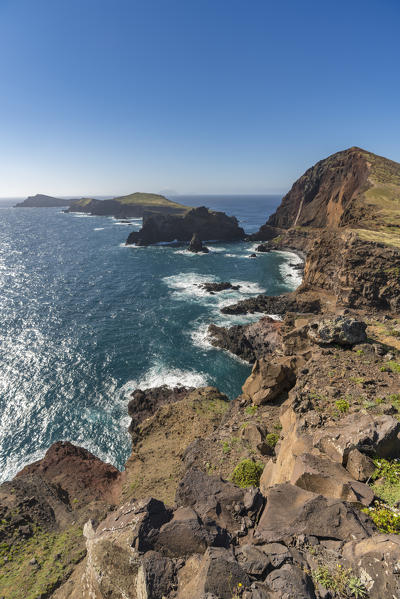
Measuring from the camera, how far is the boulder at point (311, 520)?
7.45 m

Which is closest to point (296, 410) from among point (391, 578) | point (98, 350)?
point (391, 578)

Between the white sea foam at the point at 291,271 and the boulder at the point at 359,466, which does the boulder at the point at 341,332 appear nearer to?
the boulder at the point at 359,466

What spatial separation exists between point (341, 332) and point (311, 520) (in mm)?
14756

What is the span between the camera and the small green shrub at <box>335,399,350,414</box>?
565 inches

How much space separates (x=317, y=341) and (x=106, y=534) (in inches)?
697

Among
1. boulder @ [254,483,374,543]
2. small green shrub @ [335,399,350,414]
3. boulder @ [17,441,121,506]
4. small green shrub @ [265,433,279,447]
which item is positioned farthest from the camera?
boulder @ [17,441,121,506]

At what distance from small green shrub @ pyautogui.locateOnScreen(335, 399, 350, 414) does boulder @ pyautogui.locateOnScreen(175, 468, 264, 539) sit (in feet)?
22.8

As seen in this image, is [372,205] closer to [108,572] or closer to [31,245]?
[108,572]

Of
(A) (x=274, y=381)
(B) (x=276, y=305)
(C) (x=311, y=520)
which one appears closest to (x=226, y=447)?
(A) (x=274, y=381)

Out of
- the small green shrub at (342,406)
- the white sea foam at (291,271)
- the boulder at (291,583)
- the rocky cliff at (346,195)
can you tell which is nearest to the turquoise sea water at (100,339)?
the white sea foam at (291,271)

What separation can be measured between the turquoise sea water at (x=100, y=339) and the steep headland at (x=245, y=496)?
5.15 meters

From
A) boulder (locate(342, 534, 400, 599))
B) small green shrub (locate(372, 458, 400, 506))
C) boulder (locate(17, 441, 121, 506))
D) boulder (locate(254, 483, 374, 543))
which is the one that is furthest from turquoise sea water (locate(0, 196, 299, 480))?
boulder (locate(342, 534, 400, 599))

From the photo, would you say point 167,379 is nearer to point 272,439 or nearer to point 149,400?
point 149,400

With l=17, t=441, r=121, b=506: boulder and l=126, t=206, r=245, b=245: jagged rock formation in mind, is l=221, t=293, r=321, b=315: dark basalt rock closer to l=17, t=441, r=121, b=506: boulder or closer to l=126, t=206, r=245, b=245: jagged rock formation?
l=17, t=441, r=121, b=506: boulder
